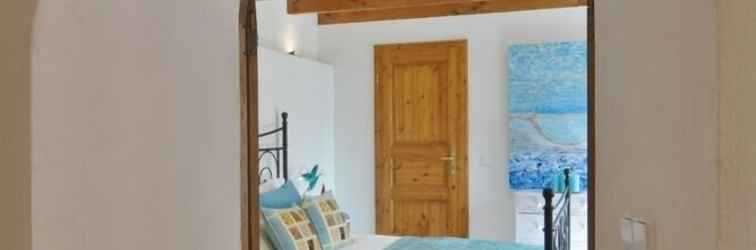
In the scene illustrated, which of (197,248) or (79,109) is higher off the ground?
(79,109)

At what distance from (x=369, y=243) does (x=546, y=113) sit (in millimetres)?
2196

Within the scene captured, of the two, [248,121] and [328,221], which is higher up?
[248,121]

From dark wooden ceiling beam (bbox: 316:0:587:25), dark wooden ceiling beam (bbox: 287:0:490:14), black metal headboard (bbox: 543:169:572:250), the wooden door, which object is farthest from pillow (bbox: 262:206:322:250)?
dark wooden ceiling beam (bbox: 316:0:587:25)

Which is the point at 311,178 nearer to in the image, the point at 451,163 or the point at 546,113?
the point at 451,163

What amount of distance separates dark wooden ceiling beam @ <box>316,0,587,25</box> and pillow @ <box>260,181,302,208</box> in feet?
7.42

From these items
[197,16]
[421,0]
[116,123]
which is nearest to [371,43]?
[421,0]

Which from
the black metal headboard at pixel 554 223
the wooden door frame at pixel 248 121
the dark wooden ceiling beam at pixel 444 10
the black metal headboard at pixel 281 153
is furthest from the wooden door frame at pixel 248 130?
the dark wooden ceiling beam at pixel 444 10

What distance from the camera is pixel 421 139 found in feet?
18.5

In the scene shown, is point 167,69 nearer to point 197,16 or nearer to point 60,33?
point 197,16

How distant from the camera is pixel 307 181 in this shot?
5.17 metres

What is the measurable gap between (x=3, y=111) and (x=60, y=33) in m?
0.18
